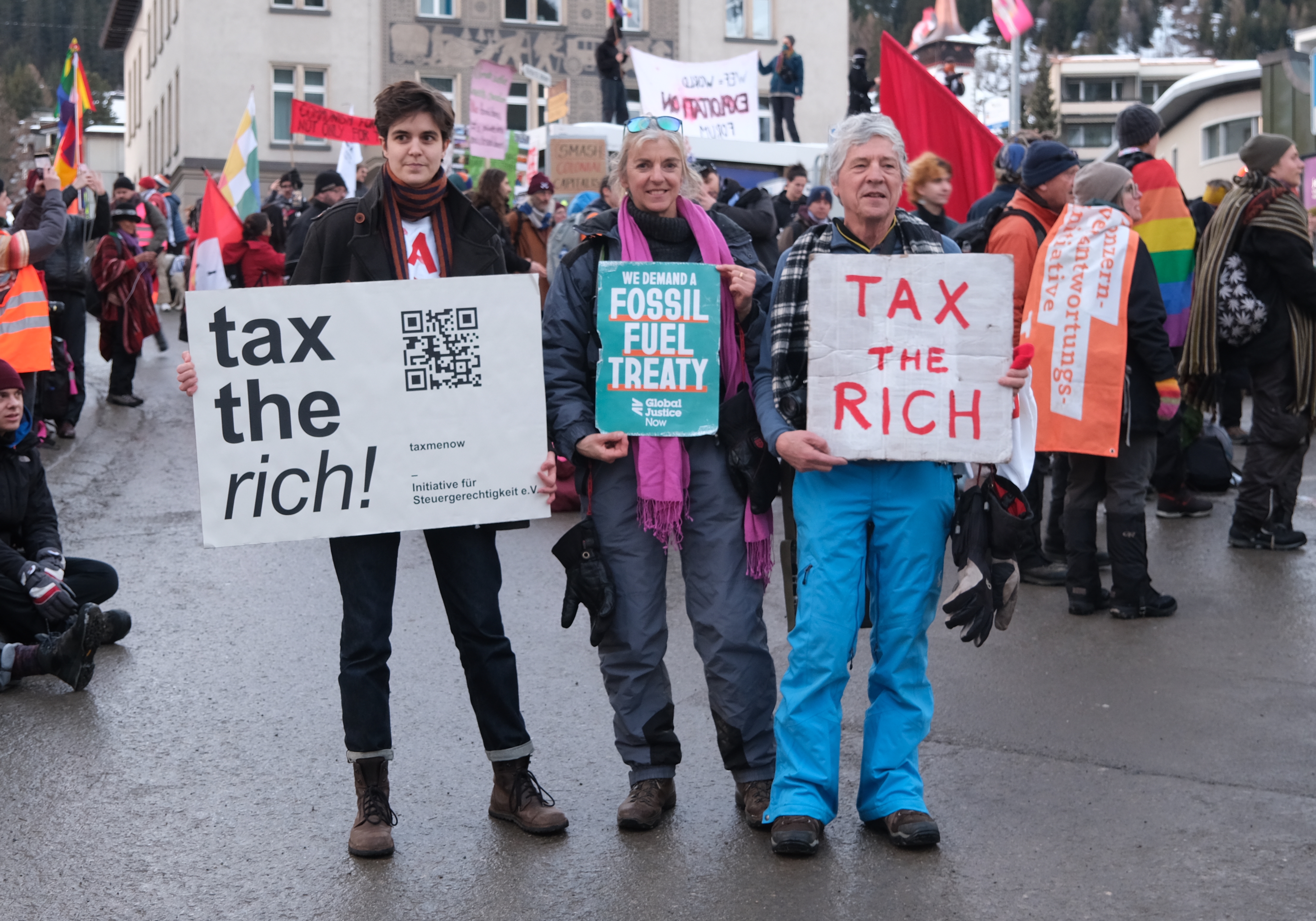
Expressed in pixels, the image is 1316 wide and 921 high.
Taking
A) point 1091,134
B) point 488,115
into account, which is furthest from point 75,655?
point 1091,134

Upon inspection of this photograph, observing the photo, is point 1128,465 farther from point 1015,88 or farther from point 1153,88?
point 1153,88

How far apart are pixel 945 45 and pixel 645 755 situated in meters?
127

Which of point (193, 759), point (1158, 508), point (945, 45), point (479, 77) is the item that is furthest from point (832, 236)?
point (945, 45)

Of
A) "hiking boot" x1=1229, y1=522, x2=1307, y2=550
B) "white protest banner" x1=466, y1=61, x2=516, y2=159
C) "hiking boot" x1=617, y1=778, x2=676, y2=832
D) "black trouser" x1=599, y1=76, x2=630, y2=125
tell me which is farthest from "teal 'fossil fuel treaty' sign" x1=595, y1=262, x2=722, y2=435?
"black trouser" x1=599, y1=76, x2=630, y2=125

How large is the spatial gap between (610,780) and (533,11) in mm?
41391

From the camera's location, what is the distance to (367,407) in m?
4.54

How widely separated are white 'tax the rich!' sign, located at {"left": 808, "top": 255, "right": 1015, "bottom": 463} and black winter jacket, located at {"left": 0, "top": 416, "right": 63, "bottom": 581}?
3.92 meters

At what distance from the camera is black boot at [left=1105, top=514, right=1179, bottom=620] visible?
7.26m

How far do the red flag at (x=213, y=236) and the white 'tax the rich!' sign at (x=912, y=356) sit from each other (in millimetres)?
9723

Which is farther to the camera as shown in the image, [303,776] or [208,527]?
[303,776]

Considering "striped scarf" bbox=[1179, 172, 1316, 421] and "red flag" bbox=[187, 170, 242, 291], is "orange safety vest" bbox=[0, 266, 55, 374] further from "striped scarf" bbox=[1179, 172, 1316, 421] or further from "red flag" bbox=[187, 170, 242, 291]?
"striped scarf" bbox=[1179, 172, 1316, 421]

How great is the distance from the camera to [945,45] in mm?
124125

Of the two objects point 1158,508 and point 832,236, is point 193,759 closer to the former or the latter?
point 832,236

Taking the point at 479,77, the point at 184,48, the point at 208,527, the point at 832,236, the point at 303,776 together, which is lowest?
the point at 303,776
